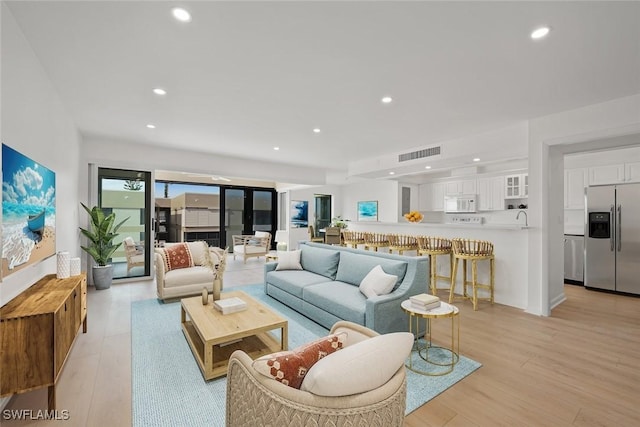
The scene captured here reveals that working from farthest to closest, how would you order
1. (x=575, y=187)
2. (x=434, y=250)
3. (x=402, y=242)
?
(x=575, y=187) < (x=402, y=242) < (x=434, y=250)

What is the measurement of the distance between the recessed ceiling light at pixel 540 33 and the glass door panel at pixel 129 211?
603 cm

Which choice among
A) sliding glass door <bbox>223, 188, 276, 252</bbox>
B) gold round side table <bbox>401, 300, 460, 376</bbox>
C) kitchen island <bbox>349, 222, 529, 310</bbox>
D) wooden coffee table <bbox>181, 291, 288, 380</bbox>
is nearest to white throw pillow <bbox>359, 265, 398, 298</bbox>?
gold round side table <bbox>401, 300, 460, 376</bbox>

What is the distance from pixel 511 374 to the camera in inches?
93.3

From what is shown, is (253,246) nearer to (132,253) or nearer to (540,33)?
(132,253)

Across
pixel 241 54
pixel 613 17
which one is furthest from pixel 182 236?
pixel 613 17

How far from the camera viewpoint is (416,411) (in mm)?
1928

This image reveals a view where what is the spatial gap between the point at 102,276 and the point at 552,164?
7.06 m

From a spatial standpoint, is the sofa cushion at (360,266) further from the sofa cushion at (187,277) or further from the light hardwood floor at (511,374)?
the sofa cushion at (187,277)

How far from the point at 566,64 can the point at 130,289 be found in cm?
641

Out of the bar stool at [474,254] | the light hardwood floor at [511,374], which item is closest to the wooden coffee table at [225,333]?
the light hardwood floor at [511,374]

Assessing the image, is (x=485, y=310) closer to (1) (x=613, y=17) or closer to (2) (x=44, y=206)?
(1) (x=613, y=17)

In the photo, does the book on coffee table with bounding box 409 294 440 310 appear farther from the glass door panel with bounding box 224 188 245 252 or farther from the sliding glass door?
the glass door panel with bounding box 224 188 245 252

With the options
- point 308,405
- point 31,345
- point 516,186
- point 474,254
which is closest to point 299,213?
point 516,186

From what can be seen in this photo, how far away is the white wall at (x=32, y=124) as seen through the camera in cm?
197
